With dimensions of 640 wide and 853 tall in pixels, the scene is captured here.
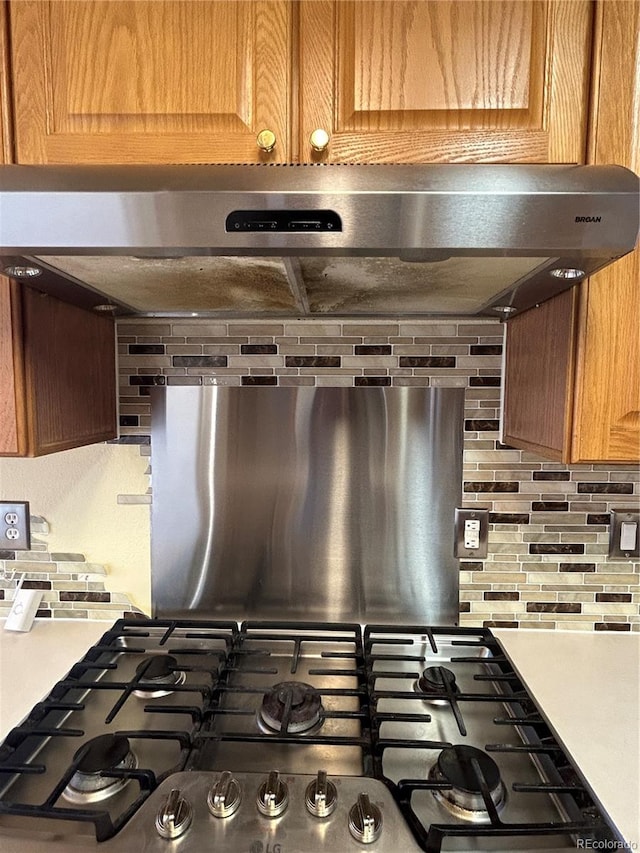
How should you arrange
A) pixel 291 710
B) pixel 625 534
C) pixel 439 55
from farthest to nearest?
pixel 625 534, pixel 291 710, pixel 439 55

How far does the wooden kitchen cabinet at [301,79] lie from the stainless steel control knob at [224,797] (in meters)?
0.86

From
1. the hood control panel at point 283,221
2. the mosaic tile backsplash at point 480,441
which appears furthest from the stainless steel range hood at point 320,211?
the mosaic tile backsplash at point 480,441

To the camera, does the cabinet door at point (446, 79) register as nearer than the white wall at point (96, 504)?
Yes

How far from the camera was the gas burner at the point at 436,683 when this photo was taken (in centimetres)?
88

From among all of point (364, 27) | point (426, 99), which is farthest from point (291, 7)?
point (426, 99)

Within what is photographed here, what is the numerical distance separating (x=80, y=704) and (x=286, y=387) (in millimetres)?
705

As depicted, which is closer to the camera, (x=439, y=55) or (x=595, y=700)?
(x=439, y=55)

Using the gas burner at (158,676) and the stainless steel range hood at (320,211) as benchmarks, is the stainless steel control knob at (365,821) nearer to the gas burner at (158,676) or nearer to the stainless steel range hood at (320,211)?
the gas burner at (158,676)

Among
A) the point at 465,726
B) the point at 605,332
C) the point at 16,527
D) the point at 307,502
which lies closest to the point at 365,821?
the point at 465,726

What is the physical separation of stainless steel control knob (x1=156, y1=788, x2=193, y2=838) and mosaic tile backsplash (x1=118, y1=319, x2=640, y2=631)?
70 centimetres

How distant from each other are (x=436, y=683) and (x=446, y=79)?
38.3 inches

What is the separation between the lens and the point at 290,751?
78 cm

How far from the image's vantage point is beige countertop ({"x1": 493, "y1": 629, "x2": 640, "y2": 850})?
685 mm

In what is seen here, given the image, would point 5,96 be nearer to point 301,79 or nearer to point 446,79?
Answer: point 301,79
